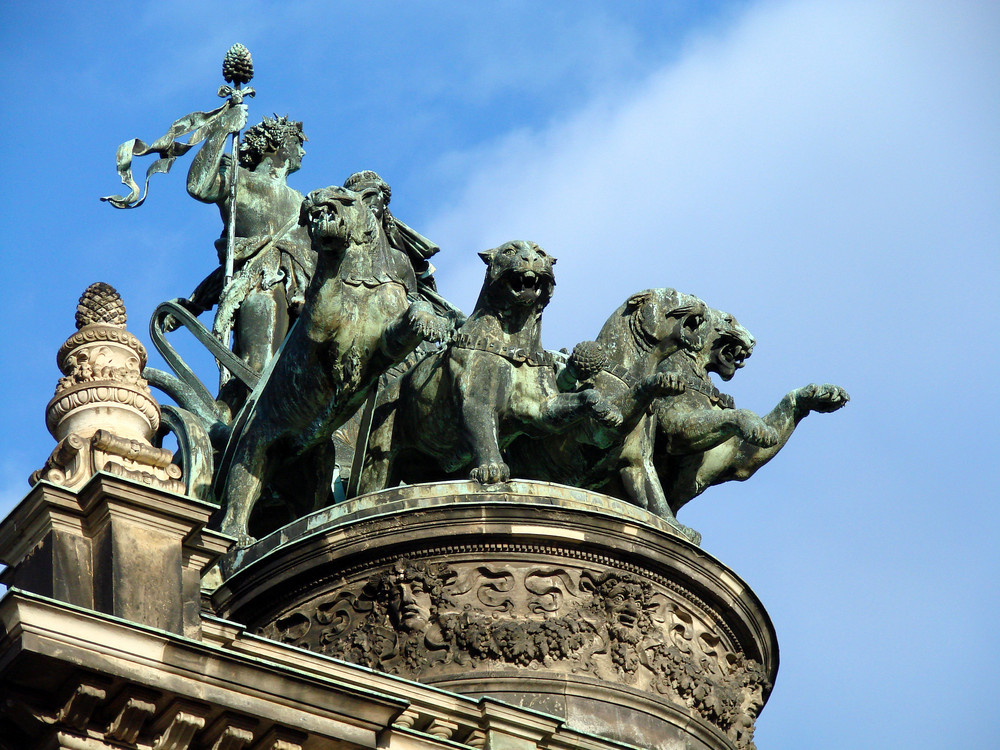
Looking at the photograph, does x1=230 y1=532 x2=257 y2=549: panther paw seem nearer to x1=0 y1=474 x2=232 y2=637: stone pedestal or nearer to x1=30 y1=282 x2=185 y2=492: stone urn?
x1=30 y1=282 x2=185 y2=492: stone urn

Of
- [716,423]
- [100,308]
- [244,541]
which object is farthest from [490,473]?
[100,308]

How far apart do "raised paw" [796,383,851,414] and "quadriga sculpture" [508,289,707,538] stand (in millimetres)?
1378

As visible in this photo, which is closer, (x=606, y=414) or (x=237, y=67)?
(x=606, y=414)

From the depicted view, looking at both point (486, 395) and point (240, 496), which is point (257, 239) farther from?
point (486, 395)

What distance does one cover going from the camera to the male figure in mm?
32781

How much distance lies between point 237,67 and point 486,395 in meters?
10.8

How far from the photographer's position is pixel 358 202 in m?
27.1

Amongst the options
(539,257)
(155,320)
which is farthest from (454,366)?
(155,320)

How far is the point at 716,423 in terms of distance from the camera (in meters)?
28.6

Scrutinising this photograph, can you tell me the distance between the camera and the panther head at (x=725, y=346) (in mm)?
29812

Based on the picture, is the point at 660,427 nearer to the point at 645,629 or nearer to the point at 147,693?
the point at 645,629

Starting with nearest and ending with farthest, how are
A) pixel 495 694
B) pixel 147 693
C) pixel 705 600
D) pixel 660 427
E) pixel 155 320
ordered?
pixel 147 693
pixel 495 694
pixel 705 600
pixel 660 427
pixel 155 320

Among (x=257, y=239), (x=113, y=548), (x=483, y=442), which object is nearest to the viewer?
(x=113, y=548)

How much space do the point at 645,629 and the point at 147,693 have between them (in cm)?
772
